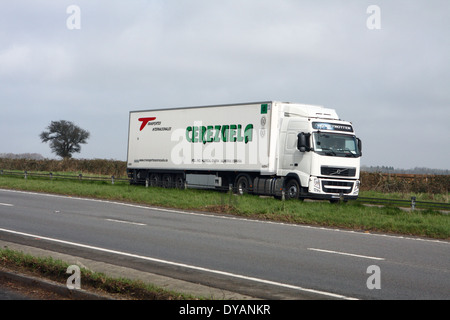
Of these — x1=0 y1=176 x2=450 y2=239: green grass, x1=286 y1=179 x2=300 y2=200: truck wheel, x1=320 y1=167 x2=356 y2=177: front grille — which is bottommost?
x1=0 y1=176 x2=450 y2=239: green grass

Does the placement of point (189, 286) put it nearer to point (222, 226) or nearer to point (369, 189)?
point (222, 226)

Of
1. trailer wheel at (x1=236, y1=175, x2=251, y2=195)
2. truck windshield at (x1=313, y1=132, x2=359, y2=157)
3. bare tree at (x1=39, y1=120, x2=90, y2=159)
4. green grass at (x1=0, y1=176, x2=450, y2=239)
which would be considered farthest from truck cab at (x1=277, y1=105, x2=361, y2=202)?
bare tree at (x1=39, y1=120, x2=90, y2=159)

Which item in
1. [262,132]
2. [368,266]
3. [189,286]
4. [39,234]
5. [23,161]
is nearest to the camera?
[189,286]

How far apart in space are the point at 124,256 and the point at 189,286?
328cm

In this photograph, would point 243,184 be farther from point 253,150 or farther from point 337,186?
point 337,186

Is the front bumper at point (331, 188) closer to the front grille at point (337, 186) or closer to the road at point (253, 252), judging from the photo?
the front grille at point (337, 186)

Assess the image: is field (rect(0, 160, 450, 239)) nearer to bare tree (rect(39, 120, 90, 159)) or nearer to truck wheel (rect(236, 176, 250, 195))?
truck wheel (rect(236, 176, 250, 195))

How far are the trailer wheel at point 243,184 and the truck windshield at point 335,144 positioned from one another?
4.69 meters

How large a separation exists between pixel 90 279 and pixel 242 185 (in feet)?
68.5

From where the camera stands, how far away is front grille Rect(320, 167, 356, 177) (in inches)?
967

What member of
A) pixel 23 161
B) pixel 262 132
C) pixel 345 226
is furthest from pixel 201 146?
pixel 23 161

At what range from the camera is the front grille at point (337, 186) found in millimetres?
24641

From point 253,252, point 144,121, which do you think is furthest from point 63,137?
point 253,252
